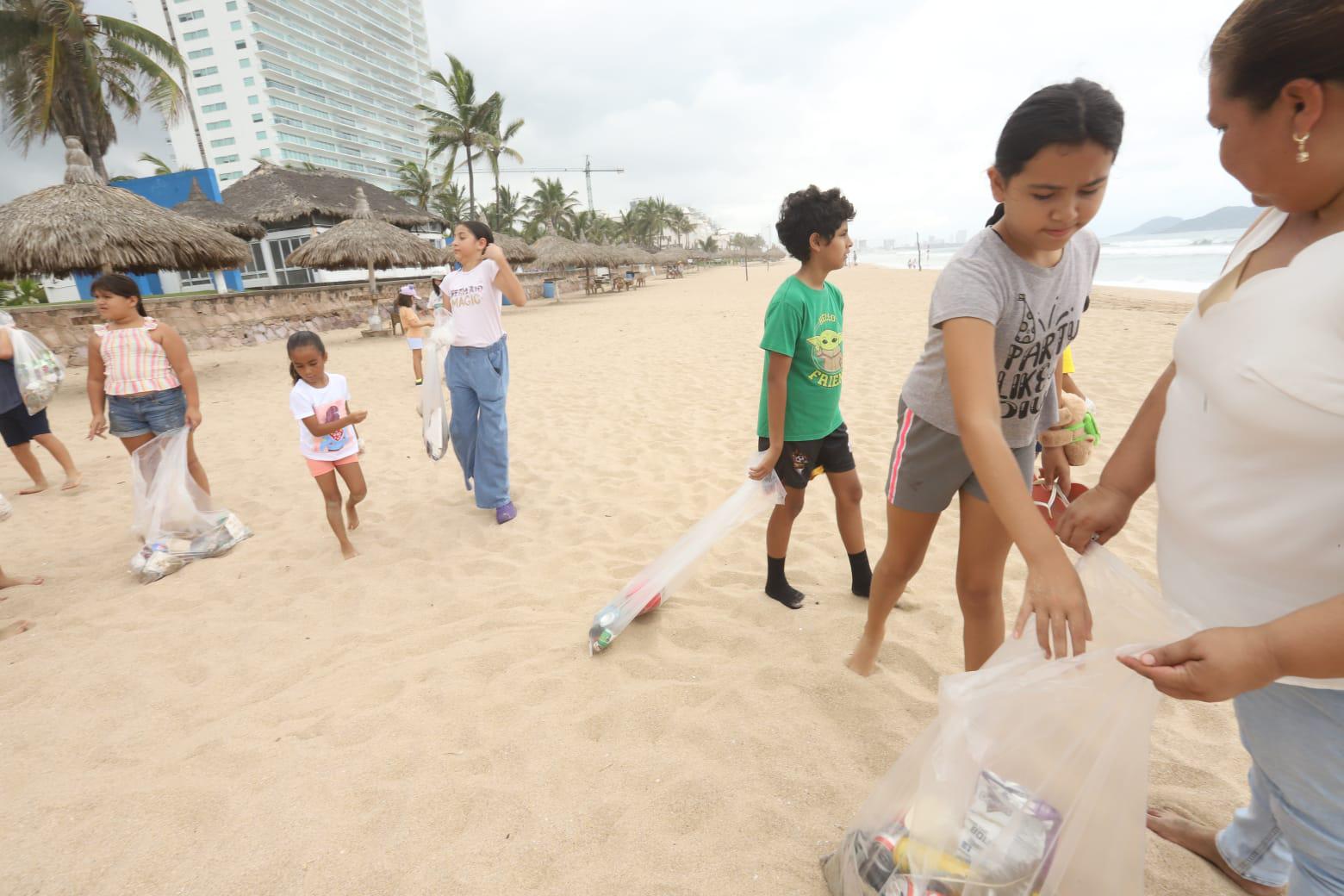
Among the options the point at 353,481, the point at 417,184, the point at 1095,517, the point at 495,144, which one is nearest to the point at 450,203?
the point at 417,184

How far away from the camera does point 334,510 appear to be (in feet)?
10.5

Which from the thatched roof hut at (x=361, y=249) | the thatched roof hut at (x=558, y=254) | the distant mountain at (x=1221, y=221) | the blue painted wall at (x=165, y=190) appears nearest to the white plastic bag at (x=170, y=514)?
the thatched roof hut at (x=361, y=249)

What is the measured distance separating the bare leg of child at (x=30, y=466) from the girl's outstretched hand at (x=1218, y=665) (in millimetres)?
6425

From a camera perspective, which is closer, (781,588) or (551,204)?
(781,588)

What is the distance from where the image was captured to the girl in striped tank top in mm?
3209

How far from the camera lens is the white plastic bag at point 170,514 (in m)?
3.08

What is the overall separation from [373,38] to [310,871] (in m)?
91.9

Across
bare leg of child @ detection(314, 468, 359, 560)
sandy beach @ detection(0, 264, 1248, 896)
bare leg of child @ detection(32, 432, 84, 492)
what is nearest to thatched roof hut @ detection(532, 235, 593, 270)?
bare leg of child @ detection(32, 432, 84, 492)

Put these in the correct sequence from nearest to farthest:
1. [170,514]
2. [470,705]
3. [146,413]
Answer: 1. [470,705]
2. [170,514]
3. [146,413]

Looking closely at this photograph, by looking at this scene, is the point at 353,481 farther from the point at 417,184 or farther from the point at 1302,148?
the point at 417,184

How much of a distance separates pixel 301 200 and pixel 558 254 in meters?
8.45

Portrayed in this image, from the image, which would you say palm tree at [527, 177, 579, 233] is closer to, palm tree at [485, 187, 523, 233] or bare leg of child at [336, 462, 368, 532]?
palm tree at [485, 187, 523, 233]

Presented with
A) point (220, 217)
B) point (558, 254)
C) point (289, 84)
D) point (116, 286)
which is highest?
point (289, 84)

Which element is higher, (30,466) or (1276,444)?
(1276,444)
